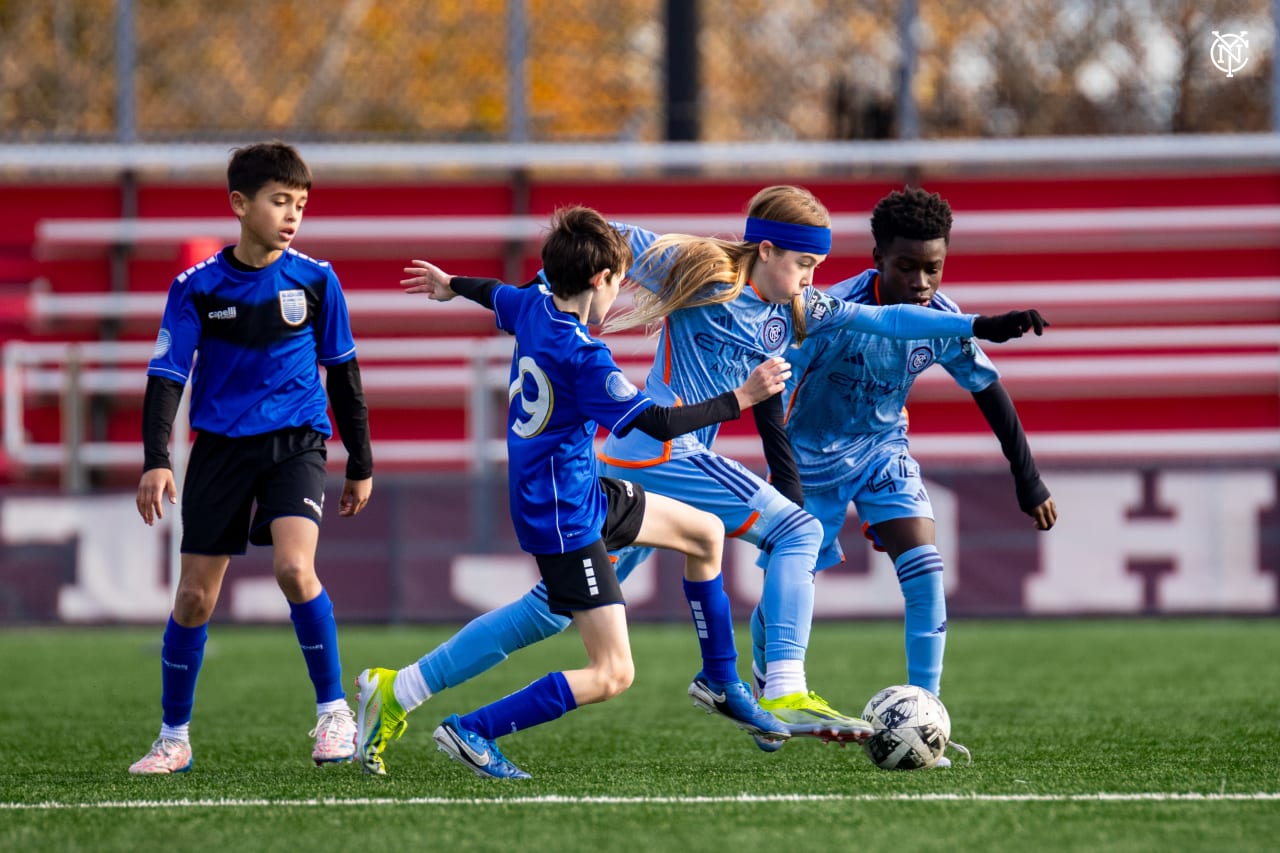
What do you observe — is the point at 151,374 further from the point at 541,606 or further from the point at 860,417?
the point at 860,417

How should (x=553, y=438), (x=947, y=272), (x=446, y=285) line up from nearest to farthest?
1. (x=553, y=438)
2. (x=446, y=285)
3. (x=947, y=272)

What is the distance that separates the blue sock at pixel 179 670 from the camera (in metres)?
5.43

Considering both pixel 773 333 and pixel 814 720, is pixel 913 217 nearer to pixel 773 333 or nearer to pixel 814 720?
pixel 773 333

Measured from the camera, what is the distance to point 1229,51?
1247 centimetres

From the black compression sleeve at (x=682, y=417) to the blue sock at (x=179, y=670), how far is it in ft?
5.44

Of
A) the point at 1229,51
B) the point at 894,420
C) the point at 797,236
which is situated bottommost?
the point at 894,420

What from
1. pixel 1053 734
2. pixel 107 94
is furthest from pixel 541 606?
pixel 107 94

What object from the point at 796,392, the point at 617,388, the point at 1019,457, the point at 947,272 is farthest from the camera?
the point at 947,272

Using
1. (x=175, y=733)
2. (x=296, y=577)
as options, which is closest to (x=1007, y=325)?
(x=296, y=577)

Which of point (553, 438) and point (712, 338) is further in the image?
point (712, 338)

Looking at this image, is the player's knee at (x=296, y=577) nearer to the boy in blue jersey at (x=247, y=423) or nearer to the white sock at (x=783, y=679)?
the boy in blue jersey at (x=247, y=423)

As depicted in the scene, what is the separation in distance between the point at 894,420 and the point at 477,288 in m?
1.58

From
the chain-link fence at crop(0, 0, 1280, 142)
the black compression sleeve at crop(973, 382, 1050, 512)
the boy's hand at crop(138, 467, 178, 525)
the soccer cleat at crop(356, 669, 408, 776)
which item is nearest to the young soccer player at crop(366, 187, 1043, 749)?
the soccer cleat at crop(356, 669, 408, 776)

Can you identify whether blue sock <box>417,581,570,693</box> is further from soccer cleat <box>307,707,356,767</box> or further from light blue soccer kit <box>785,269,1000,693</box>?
light blue soccer kit <box>785,269,1000,693</box>
